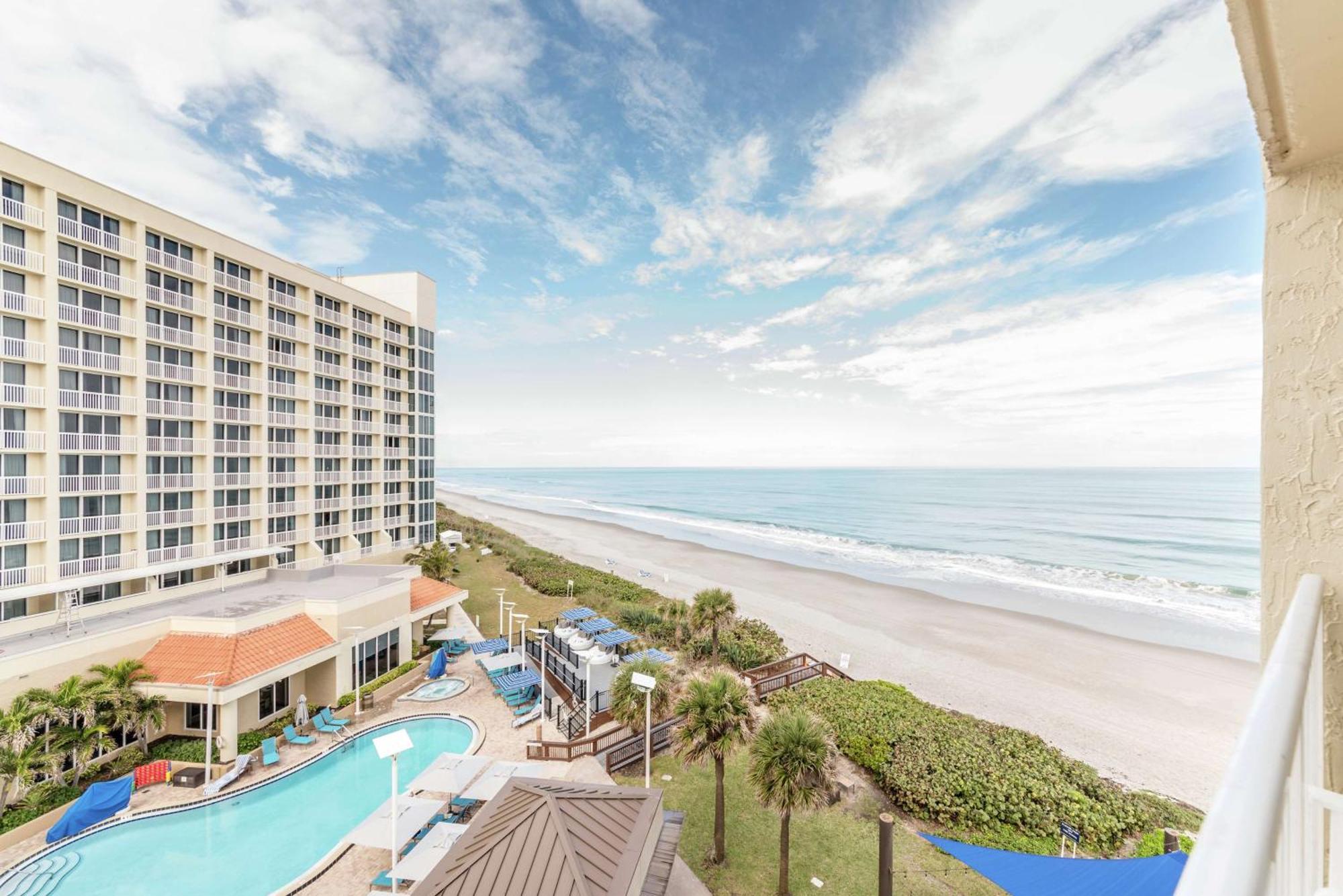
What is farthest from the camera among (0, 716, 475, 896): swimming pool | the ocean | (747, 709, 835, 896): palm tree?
the ocean

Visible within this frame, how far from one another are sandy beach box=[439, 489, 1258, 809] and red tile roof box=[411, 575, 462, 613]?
1560 centimetres

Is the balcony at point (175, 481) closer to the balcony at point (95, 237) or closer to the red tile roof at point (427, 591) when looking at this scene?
the balcony at point (95, 237)

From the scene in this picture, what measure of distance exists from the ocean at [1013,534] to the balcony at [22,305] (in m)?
44.1

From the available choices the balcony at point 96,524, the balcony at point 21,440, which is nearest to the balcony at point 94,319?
the balcony at point 21,440

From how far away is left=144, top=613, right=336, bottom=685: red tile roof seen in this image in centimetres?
1553

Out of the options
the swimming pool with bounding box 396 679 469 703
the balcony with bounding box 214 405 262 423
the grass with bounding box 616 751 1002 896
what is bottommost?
the grass with bounding box 616 751 1002 896

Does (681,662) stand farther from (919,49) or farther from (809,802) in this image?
(919,49)

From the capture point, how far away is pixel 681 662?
21656mm

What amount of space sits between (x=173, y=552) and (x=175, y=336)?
8.66m

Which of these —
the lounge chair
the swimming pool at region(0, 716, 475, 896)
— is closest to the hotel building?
the lounge chair

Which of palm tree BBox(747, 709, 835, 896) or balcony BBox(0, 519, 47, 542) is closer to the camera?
palm tree BBox(747, 709, 835, 896)

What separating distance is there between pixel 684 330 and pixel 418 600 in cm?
6223

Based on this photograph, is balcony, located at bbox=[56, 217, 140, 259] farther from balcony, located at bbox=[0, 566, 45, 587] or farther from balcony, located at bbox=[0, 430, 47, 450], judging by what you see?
balcony, located at bbox=[0, 566, 45, 587]

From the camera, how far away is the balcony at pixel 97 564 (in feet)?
59.6
